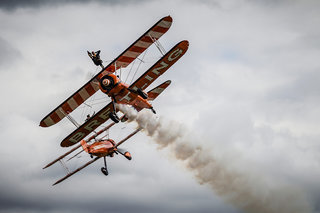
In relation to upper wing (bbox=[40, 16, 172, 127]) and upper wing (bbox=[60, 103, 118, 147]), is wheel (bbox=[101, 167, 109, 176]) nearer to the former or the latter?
upper wing (bbox=[60, 103, 118, 147])

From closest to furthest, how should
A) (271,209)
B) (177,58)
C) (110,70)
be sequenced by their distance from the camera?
(177,58), (110,70), (271,209)

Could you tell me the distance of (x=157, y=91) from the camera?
34.4 meters

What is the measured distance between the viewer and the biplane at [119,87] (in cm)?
3034

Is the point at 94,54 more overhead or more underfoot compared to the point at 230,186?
more overhead

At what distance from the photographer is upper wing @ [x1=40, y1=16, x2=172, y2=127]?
30.9m

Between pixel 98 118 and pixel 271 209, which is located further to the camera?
pixel 271 209

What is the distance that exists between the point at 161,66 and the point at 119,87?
2.43 m

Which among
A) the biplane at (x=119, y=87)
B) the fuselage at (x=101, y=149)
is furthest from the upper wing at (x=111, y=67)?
the fuselage at (x=101, y=149)

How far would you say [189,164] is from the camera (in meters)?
34.0

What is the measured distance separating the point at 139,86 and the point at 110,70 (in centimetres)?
231

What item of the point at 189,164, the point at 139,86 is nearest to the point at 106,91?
the point at 139,86

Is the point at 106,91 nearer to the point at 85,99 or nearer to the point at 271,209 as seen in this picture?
the point at 85,99

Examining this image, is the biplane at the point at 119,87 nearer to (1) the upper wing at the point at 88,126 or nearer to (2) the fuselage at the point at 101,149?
(1) the upper wing at the point at 88,126

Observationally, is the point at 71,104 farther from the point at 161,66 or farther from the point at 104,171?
the point at 161,66
